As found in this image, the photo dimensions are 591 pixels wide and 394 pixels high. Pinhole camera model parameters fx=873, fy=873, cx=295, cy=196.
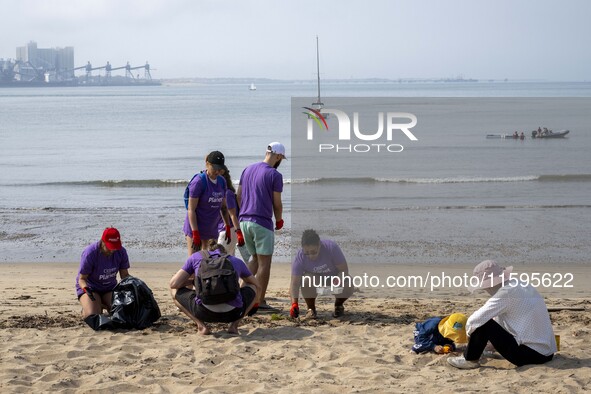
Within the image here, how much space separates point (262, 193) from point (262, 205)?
0.11m

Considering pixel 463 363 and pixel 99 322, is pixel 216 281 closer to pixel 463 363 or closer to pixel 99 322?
pixel 99 322

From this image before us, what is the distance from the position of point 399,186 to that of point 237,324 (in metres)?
16.5

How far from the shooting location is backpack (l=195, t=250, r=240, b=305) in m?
6.96

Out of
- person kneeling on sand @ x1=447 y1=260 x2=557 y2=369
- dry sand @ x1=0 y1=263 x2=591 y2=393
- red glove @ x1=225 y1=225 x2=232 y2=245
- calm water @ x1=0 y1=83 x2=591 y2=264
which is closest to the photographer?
dry sand @ x1=0 y1=263 x2=591 y2=393

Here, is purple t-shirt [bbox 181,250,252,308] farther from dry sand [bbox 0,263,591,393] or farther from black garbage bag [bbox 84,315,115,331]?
black garbage bag [bbox 84,315,115,331]

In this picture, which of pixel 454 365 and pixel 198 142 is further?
pixel 198 142

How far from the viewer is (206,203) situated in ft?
26.8

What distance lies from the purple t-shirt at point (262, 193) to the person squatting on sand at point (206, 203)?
1.21 feet

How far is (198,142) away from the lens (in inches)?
1811

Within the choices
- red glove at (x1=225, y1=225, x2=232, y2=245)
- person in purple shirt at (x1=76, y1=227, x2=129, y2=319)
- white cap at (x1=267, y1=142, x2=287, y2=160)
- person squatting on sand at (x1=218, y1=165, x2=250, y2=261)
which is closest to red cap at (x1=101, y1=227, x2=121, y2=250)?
person in purple shirt at (x1=76, y1=227, x2=129, y2=319)

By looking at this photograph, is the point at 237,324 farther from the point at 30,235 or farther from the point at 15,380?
the point at 30,235

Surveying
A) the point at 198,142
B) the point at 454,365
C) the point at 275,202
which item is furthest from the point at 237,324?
the point at 198,142

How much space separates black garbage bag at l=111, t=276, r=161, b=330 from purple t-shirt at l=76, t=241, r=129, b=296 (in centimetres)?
A: 26

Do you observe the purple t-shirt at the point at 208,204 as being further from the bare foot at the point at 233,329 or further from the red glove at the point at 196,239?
the bare foot at the point at 233,329
